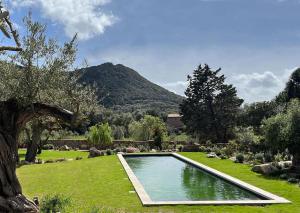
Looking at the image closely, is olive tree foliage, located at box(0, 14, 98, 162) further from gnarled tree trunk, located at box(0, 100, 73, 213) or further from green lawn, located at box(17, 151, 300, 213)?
green lawn, located at box(17, 151, 300, 213)

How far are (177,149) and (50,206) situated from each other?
31.1m

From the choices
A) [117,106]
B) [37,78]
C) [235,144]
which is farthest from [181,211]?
[117,106]

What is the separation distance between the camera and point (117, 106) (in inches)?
4252

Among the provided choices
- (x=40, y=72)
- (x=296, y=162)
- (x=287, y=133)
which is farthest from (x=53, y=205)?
(x=296, y=162)

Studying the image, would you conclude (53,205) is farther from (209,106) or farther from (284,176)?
(209,106)

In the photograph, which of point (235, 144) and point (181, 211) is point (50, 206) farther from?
point (235, 144)

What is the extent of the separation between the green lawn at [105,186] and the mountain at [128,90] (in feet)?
255

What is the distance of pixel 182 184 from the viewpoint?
2158 cm

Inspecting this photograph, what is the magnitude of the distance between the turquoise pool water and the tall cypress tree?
1851 cm

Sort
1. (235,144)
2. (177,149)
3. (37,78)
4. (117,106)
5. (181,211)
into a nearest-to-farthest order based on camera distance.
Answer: (37,78)
(181,211)
(235,144)
(177,149)
(117,106)

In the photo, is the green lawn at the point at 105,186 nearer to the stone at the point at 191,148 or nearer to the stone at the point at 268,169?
the stone at the point at 268,169

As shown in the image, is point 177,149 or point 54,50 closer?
point 54,50

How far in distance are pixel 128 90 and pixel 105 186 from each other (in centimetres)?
10241

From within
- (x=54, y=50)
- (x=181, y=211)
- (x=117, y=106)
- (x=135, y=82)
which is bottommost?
(x=181, y=211)
